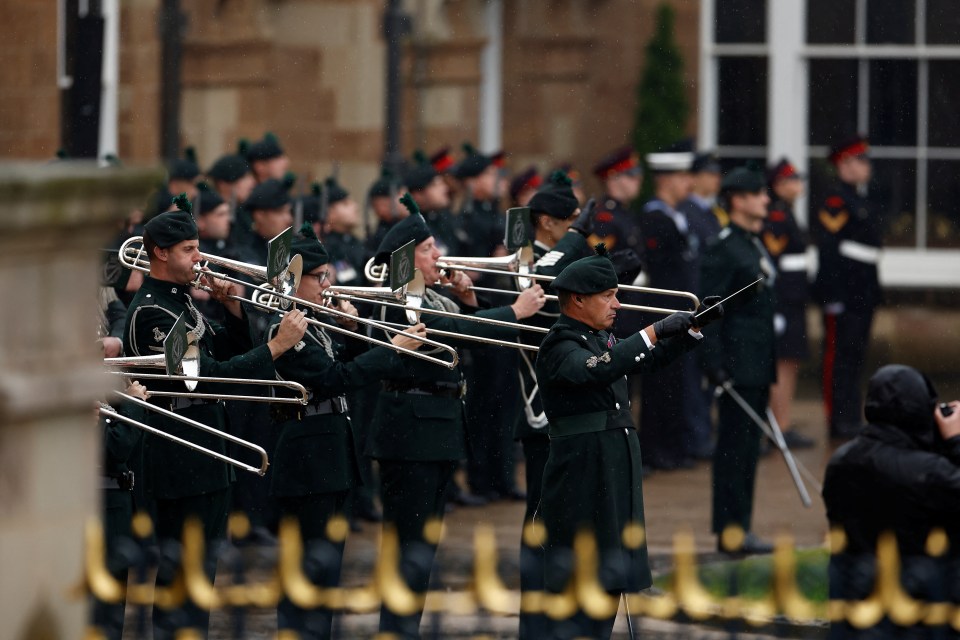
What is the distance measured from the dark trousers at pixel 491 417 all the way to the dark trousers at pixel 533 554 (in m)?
3.05

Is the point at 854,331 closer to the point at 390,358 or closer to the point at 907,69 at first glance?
the point at 907,69

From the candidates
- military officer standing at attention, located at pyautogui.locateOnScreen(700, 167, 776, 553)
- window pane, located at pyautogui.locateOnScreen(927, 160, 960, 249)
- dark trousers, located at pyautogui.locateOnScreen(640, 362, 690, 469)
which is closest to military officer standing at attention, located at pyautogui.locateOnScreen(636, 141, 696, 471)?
dark trousers, located at pyautogui.locateOnScreen(640, 362, 690, 469)

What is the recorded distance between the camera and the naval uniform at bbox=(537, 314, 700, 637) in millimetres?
6691

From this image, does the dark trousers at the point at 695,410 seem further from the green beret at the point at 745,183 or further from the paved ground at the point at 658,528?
the green beret at the point at 745,183

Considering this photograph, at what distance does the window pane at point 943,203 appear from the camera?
15.8 m

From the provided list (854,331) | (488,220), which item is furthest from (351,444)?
(854,331)

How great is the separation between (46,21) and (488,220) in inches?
139

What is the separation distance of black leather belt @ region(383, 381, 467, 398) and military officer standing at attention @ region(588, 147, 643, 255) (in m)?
4.01

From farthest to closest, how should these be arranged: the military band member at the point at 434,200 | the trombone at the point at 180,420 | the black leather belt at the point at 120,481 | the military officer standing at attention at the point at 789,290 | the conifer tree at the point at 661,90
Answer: the conifer tree at the point at 661,90
the military officer standing at attention at the point at 789,290
the military band member at the point at 434,200
the black leather belt at the point at 120,481
the trombone at the point at 180,420

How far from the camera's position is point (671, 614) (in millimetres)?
6477

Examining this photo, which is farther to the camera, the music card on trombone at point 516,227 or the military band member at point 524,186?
the military band member at point 524,186

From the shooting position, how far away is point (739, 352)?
10.0 meters

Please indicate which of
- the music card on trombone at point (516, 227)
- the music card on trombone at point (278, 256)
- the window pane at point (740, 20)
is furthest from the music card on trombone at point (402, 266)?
the window pane at point (740, 20)

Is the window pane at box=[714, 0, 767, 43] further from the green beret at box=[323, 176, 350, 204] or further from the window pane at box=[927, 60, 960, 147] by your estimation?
the green beret at box=[323, 176, 350, 204]
